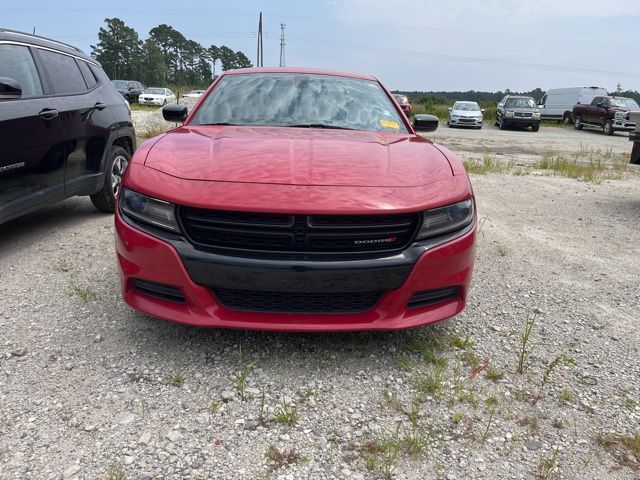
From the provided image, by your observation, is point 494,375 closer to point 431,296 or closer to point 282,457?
point 431,296

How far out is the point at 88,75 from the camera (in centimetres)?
503

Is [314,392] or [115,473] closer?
[115,473]

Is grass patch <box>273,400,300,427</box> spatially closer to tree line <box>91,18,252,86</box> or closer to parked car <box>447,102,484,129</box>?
parked car <box>447,102,484,129</box>

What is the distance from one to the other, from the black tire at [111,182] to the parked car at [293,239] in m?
2.68

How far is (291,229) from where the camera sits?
227 cm

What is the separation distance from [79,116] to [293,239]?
127 inches

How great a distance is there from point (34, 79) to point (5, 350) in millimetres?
2511

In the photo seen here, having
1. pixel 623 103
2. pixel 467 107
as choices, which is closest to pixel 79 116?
pixel 467 107

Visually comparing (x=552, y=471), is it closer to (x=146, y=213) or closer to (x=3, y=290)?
(x=146, y=213)

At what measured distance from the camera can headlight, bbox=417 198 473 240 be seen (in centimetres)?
239

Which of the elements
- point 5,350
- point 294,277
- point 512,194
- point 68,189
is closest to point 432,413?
point 294,277

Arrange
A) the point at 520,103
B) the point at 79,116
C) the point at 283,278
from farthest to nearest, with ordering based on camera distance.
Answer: the point at 520,103, the point at 79,116, the point at 283,278

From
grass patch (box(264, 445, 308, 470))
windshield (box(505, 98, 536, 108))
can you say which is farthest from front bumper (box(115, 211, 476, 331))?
windshield (box(505, 98, 536, 108))

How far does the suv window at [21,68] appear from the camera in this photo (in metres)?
3.79
